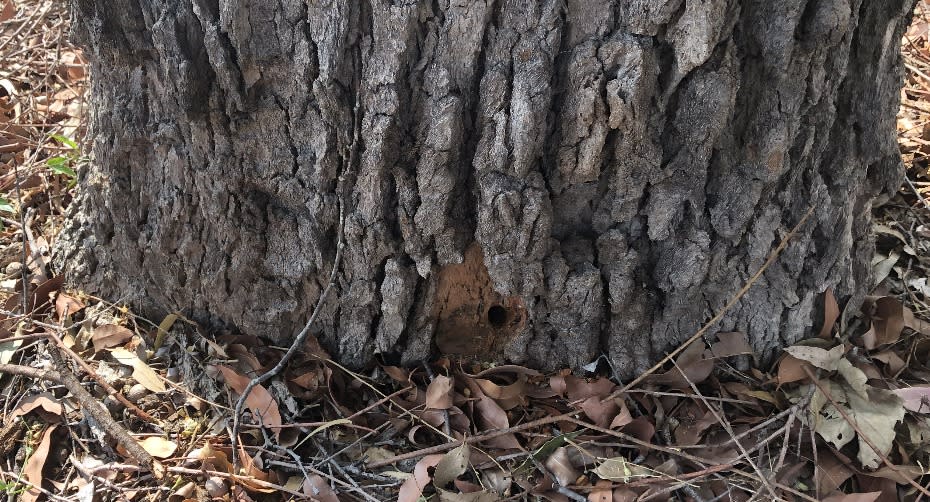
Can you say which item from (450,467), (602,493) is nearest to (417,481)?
(450,467)

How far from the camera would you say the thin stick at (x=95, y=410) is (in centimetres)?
178

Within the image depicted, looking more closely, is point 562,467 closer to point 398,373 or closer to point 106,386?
point 398,373

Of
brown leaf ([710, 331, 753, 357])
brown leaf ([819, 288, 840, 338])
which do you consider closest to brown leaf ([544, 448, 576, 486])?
brown leaf ([710, 331, 753, 357])

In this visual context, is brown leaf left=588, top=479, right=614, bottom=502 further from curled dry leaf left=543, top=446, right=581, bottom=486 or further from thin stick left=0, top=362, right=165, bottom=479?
thin stick left=0, top=362, right=165, bottom=479

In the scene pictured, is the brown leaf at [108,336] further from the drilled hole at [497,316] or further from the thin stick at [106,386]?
the drilled hole at [497,316]

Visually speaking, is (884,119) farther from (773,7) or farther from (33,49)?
(33,49)

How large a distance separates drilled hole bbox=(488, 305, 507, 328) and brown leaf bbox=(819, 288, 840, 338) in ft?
2.88

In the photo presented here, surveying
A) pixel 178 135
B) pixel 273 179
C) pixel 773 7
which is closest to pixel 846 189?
pixel 773 7

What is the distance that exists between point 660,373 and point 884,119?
86 cm

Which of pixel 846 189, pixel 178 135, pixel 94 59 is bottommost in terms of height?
pixel 846 189

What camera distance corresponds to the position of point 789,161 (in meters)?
1.73

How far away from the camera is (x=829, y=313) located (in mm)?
1988

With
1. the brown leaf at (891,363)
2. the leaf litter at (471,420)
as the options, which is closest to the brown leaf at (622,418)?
the leaf litter at (471,420)

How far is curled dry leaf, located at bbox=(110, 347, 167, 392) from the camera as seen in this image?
200 cm
